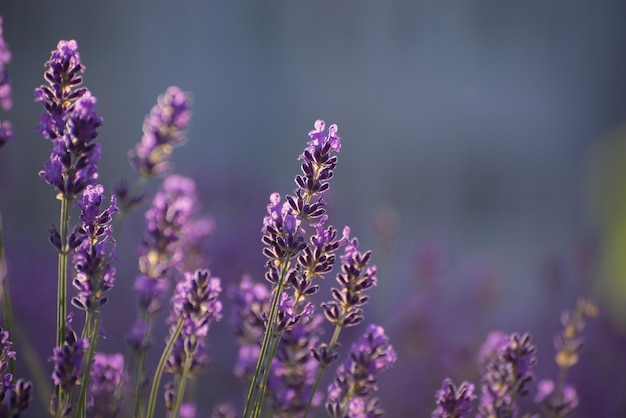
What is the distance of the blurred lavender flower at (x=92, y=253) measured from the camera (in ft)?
3.55

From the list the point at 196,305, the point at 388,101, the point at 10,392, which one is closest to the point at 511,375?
the point at 196,305

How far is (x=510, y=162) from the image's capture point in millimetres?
8180

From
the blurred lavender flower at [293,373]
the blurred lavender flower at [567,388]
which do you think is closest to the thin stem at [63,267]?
the blurred lavender flower at [293,373]

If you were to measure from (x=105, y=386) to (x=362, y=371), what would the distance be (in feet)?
1.29

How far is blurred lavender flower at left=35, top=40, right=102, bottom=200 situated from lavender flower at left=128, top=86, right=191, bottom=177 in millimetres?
129

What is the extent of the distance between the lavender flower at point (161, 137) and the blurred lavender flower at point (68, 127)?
13 centimetres

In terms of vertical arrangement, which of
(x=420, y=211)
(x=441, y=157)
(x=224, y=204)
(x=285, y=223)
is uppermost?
(x=441, y=157)

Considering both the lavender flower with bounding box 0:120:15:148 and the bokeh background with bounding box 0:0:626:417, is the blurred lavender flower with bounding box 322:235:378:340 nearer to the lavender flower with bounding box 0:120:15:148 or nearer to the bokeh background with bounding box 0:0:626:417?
the lavender flower with bounding box 0:120:15:148

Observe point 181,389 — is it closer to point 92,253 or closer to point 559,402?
point 92,253

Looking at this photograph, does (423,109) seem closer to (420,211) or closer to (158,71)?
(420,211)

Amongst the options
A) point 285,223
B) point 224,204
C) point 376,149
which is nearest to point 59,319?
point 285,223

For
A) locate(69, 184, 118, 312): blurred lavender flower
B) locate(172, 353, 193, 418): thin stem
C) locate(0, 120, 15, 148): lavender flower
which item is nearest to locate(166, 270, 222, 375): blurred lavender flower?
locate(172, 353, 193, 418): thin stem

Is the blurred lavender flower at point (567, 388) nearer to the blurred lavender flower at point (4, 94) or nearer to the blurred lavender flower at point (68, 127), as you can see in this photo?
the blurred lavender flower at point (68, 127)

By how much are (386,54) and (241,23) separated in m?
1.58
